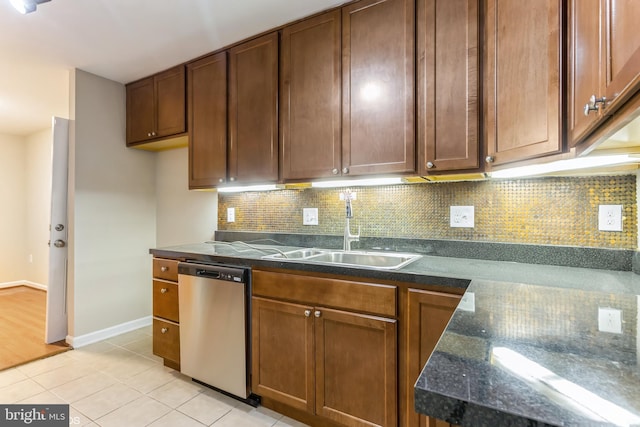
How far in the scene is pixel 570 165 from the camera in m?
1.26

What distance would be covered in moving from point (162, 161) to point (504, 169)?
3.22m

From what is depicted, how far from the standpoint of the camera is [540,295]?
1005mm

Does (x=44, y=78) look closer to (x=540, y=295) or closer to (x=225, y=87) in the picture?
(x=225, y=87)

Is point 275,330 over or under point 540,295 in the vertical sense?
under

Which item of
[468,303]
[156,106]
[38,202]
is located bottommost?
[468,303]

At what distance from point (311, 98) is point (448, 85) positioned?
824 mm

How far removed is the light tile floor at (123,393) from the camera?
179 cm

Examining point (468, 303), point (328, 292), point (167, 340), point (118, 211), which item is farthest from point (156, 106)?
point (468, 303)

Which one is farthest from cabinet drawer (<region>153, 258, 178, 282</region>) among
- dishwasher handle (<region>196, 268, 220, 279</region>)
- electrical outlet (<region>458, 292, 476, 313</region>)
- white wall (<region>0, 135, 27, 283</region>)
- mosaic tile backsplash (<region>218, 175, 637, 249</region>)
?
white wall (<region>0, 135, 27, 283</region>)

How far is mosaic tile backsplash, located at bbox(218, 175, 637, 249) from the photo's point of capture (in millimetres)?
1484

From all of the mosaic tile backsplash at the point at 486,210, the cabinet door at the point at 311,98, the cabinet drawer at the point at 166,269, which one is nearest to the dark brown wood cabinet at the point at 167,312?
the cabinet drawer at the point at 166,269

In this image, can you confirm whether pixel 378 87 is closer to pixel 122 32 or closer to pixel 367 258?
pixel 367 258

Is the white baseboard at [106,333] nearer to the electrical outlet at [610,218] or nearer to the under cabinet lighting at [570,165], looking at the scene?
the under cabinet lighting at [570,165]

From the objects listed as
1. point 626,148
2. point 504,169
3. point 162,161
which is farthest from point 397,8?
point 162,161
